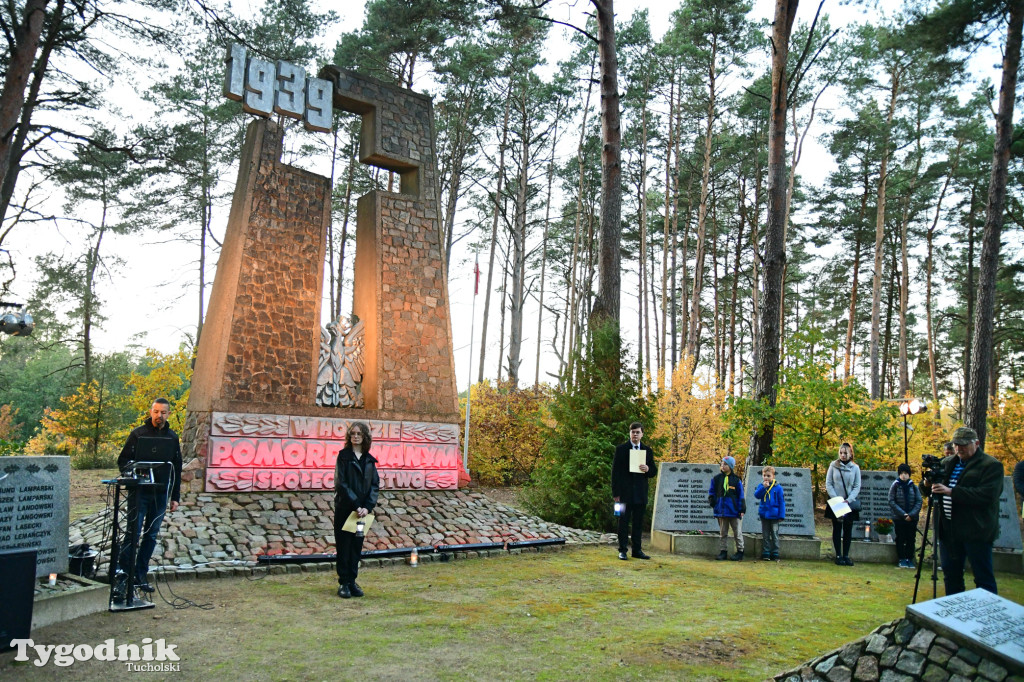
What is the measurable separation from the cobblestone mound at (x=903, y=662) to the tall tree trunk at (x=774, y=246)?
28.0 ft

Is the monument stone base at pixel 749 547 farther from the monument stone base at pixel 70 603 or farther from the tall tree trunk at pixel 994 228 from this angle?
the monument stone base at pixel 70 603

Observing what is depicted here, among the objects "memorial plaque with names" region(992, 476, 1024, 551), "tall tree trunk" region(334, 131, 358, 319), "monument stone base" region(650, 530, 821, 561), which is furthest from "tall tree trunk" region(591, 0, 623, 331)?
"tall tree trunk" region(334, 131, 358, 319)

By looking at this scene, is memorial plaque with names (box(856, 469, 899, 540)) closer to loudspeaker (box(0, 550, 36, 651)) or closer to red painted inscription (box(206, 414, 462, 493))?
red painted inscription (box(206, 414, 462, 493))

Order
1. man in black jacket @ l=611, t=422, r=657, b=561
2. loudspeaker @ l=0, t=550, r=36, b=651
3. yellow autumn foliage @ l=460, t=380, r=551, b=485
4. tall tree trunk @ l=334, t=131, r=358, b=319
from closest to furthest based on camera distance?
loudspeaker @ l=0, t=550, r=36, b=651 < man in black jacket @ l=611, t=422, r=657, b=561 < yellow autumn foliage @ l=460, t=380, r=551, b=485 < tall tree trunk @ l=334, t=131, r=358, b=319

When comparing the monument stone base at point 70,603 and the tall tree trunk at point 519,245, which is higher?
the tall tree trunk at point 519,245

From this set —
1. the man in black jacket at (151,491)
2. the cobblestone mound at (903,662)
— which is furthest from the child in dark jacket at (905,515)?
the man in black jacket at (151,491)

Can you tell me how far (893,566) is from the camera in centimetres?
943

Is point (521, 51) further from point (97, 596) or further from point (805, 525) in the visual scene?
point (97, 596)

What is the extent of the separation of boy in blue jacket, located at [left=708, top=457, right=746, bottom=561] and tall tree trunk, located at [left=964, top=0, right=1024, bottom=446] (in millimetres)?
4960

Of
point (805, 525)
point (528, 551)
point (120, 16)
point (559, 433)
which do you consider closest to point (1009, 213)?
point (805, 525)

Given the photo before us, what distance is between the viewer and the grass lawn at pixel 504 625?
421 centimetres

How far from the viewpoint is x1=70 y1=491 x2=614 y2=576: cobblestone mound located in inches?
314

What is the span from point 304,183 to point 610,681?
10100 millimetres

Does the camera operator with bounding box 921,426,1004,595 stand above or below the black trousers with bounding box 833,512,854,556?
above
